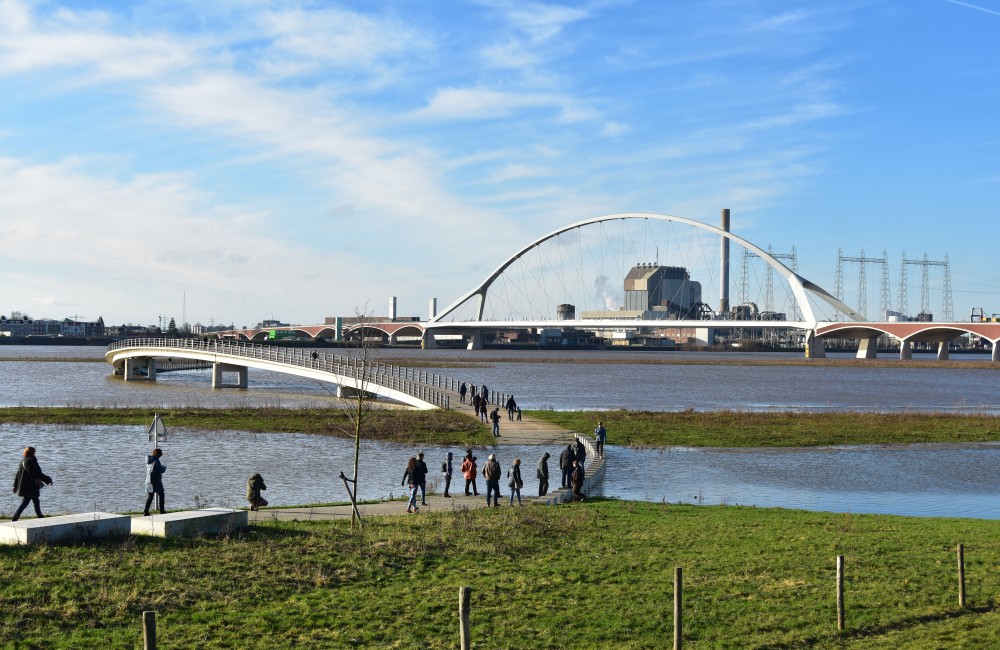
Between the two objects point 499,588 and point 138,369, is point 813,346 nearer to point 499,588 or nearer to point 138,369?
point 138,369

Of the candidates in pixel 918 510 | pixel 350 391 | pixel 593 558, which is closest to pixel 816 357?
pixel 350 391

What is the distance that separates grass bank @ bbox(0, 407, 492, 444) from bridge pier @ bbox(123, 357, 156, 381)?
35.6 meters

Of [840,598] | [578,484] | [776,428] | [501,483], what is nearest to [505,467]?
[501,483]

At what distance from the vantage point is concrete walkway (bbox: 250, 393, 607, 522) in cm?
2027

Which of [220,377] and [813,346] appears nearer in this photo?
[220,377]

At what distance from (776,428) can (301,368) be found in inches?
1181

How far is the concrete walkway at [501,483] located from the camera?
20269 mm

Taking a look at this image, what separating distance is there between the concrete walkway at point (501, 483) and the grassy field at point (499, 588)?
6.51ft

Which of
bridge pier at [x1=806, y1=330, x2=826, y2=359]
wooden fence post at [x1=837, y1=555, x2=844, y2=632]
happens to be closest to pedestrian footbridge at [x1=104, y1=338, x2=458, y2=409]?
wooden fence post at [x1=837, y1=555, x2=844, y2=632]

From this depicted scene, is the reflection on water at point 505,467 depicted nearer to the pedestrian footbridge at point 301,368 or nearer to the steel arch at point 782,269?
the pedestrian footbridge at point 301,368

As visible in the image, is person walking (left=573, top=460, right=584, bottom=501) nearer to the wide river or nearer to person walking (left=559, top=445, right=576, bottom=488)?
person walking (left=559, top=445, right=576, bottom=488)

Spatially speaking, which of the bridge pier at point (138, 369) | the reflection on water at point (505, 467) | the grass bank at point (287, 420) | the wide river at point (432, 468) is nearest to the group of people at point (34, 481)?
the wide river at point (432, 468)

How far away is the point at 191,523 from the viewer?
15930 millimetres

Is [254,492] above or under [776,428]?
above
